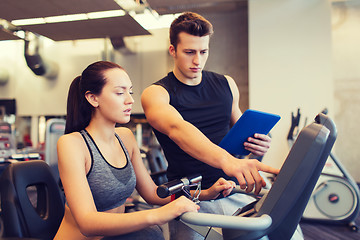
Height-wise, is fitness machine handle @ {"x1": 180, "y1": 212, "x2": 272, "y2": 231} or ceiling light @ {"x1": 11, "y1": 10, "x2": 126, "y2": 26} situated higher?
ceiling light @ {"x1": 11, "y1": 10, "x2": 126, "y2": 26}

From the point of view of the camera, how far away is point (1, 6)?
5.73 meters

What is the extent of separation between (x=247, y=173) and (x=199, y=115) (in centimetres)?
51

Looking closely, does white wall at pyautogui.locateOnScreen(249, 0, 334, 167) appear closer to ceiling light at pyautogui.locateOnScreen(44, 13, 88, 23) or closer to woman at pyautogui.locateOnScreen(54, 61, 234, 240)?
ceiling light at pyautogui.locateOnScreen(44, 13, 88, 23)

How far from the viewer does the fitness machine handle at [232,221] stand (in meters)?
0.73

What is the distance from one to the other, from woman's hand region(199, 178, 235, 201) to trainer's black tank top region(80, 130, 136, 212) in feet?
1.01

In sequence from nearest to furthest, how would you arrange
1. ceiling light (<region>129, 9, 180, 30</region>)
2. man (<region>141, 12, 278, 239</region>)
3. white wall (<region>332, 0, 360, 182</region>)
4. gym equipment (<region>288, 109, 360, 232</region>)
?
man (<region>141, 12, 278, 239</region>), gym equipment (<region>288, 109, 360, 232</region>), white wall (<region>332, 0, 360, 182</region>), ceiling light (<region>129, 9, 180, 30</region>)

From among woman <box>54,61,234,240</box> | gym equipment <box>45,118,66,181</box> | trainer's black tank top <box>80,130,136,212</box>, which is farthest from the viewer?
gym equipment <box>45,118,66,181</box>

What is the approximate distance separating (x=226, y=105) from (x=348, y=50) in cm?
585

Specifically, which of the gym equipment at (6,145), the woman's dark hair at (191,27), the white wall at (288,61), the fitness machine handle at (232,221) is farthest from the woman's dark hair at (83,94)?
the white wall at (288,61)

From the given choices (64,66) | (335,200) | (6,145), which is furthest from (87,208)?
(64,66)

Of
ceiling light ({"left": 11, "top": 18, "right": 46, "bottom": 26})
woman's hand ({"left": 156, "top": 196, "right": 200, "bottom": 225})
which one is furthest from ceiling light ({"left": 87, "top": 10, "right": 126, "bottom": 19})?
woman's hand ({"left": 156, "top": 196, "right": 200, "bottom": 225})

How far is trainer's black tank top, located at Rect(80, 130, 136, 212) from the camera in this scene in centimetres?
112

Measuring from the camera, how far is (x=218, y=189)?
116 centimetres

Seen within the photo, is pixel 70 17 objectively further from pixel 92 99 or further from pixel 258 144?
pixel 258 144
